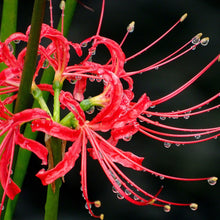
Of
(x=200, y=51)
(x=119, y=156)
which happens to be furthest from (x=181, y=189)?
(x=119, y=156)

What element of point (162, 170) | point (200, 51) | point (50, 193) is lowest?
point (50, 193)

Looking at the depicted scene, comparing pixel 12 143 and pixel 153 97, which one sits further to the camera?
pixel 153 97

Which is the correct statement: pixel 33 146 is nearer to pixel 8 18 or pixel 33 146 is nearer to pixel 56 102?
Answer: pixel 56 102

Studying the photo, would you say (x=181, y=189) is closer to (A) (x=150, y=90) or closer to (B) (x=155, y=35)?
(A) (x=150, y=90)

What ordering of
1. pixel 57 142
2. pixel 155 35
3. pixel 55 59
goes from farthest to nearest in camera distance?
1. pixel 155 35
2. pixel 55 59
3. pixel 57 142

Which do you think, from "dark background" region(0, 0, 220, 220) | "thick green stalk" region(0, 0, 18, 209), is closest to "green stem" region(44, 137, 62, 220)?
"thick green stalk" region(0, 0, 18, 209)

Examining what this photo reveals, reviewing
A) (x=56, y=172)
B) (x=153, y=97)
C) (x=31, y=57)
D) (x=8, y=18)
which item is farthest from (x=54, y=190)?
(x=153, y=97)
